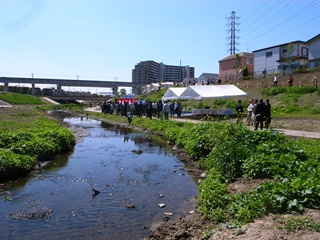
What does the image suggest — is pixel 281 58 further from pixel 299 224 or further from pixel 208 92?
pixel 299 224

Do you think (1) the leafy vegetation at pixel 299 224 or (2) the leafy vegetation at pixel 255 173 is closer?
(1) the leafy vegetation at pixel 299 224

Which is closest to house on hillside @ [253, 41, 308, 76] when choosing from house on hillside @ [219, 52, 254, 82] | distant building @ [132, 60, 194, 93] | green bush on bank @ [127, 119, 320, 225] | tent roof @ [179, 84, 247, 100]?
house on hillside @ [219, 52, 254, 82]

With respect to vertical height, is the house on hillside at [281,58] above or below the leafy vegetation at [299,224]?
above

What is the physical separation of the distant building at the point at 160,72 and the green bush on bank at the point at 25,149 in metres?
142

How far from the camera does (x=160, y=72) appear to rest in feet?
568

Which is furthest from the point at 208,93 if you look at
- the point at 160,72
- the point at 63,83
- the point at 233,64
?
the point at 160,72

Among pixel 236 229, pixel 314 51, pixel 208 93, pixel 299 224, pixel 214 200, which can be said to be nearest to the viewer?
pixel 299 224

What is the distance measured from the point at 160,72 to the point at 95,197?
543 ft

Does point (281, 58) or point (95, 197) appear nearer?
point (95, 197)

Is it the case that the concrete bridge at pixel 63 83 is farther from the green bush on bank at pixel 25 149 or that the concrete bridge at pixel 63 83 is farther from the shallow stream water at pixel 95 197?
the shallow stream water at pixel 95 197

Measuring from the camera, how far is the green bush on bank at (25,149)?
1173 cm

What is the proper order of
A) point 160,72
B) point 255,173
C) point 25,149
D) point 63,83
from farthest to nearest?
point 160,72
point 63,83
point 25,149
point 255,173

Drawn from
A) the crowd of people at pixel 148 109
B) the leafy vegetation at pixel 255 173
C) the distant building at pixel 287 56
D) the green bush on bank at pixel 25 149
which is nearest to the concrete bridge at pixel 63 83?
the distant building at pixel 287 56

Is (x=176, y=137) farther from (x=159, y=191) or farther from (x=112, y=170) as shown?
(x=159, y=191)
